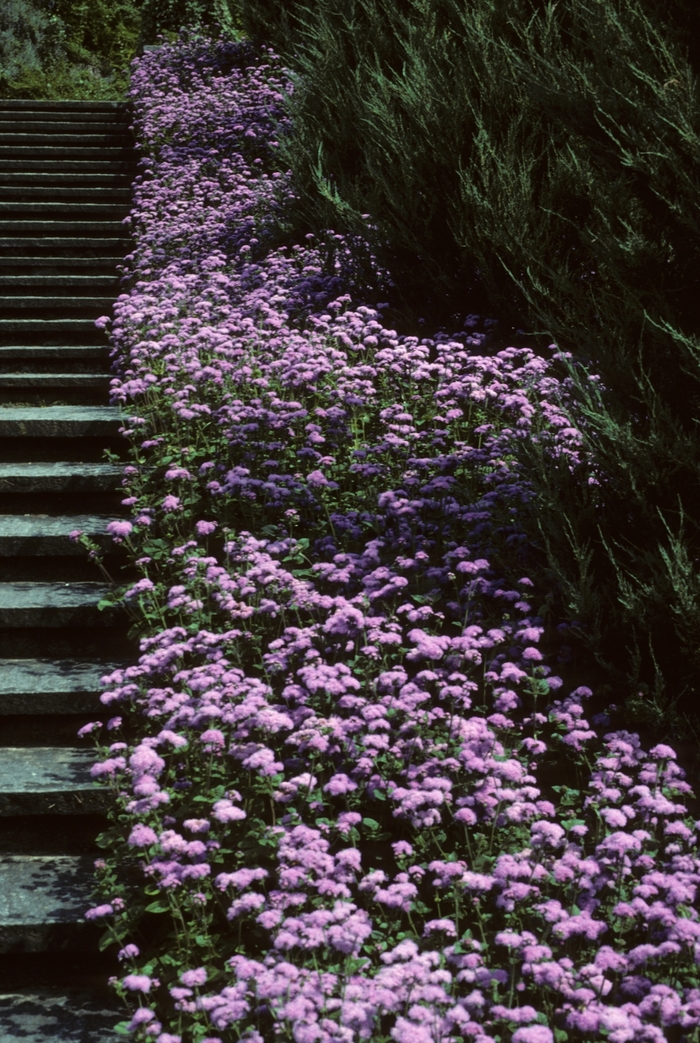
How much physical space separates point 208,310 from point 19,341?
5.56 ft

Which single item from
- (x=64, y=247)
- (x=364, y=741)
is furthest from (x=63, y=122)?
(x=364, y=741)

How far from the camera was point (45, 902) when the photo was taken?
3.22 meters

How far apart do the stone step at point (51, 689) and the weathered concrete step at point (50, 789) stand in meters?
0.25

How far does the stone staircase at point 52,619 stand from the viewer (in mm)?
3127

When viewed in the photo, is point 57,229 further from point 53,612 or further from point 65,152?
point 53,612

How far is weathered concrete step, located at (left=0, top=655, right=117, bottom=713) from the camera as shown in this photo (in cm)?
Answer: 393

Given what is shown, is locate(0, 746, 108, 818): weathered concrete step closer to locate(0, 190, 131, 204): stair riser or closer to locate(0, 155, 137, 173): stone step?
locate(0, 190, 131, 204): stair riser

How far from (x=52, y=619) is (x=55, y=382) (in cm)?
238

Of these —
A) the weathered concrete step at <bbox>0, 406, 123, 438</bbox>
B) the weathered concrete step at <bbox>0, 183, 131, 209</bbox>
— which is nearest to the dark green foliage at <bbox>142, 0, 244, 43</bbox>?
the weathered concrete step at <bbox>0, 183, 131, 209</bbox>

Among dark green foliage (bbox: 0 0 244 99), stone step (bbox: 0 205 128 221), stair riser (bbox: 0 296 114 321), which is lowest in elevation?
stair riser (bbox: 0 296 114 321)

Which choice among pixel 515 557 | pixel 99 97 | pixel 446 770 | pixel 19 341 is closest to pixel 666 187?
pixel 515 557

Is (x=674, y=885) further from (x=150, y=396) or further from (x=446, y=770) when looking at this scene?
(x=150, y=396)

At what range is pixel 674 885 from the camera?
2531mm

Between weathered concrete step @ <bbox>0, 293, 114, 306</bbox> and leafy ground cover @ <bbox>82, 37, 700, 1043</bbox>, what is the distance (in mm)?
1516
